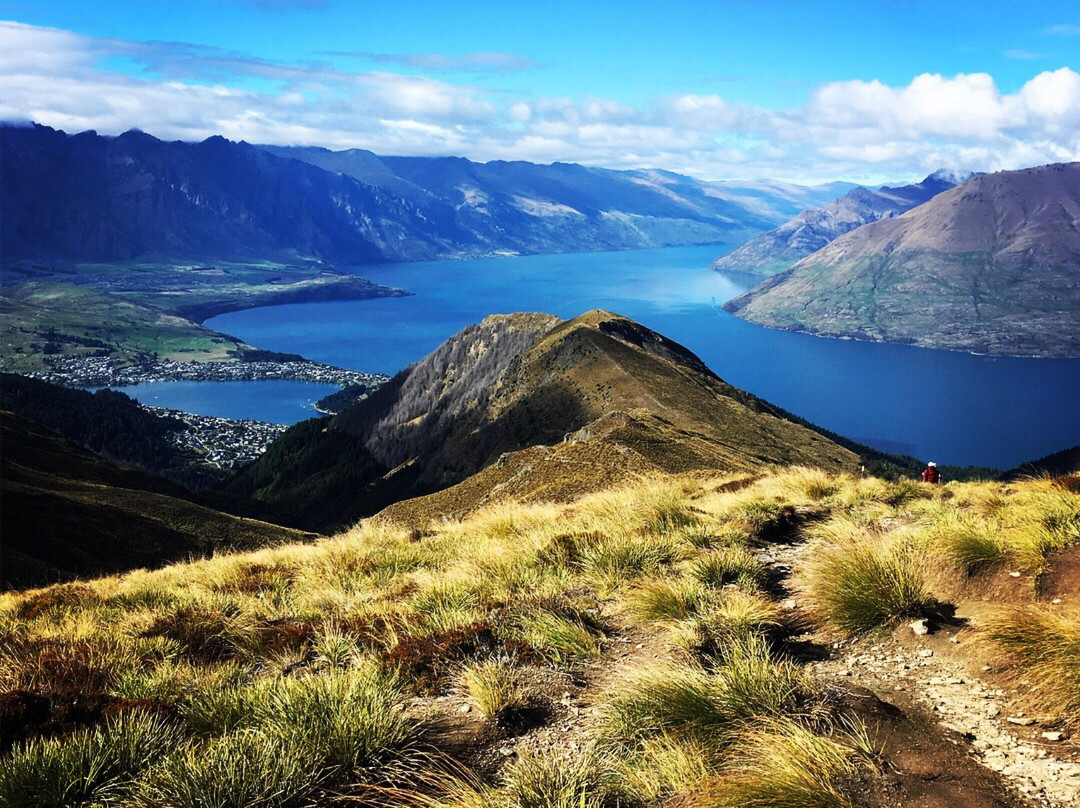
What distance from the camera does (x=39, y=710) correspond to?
725 centimetres

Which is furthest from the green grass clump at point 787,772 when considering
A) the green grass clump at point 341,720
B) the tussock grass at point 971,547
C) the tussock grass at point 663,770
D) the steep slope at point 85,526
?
the steep slope at point 85,526

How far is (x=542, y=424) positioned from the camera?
82.0m

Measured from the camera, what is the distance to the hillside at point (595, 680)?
581 cm

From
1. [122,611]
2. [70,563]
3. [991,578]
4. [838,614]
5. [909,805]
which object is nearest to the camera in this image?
[909,805]

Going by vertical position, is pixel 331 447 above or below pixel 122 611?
below

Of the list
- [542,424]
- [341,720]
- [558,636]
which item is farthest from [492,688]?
[542,424]

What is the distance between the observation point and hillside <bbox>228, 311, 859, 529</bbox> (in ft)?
178

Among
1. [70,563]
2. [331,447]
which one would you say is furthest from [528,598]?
[331,447]

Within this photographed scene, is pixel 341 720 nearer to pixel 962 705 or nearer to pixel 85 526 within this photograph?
pixel 962 705

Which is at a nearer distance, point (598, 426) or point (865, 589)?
point (865, 589)

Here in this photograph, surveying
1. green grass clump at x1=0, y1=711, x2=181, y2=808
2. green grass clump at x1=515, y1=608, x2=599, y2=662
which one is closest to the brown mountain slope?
green grass clump at x1=515, y1=608, x2=599, y2=662

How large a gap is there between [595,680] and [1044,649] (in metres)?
4.64

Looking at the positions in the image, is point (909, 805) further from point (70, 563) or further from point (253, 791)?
point (70, 563)

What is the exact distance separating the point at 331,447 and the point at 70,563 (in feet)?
315
